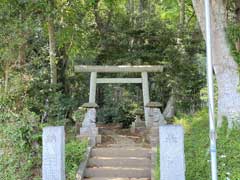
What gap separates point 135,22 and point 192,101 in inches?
141

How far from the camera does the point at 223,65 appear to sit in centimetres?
715

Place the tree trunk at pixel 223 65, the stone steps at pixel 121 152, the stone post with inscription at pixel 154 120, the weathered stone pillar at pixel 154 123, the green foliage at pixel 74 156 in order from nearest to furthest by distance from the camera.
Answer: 1. the green foliage at pixel 74 156
2. the tree trunk at pixel 223 65
3. the weathered stone pillar at pixel 154 123
4. the stone steps at pixel 121 152
5. the stone post with inscription at pixel 154 120

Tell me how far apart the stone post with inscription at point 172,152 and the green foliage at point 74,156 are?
1.85m

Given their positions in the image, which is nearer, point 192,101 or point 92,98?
point 92,98

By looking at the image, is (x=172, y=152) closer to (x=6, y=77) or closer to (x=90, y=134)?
(x=90, y=134)

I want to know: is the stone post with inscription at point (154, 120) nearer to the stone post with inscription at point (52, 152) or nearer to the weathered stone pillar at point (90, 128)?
the weathered stone pillar at point (90, 128)

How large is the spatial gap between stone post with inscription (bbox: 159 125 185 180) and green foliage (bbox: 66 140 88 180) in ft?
6.08

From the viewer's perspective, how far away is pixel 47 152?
597cm

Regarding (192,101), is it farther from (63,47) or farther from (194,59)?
(63,47)

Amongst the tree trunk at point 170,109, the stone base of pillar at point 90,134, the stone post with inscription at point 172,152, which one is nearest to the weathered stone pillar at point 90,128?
the stone base of pillar at point 90,134

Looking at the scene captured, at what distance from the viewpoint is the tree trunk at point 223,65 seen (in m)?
7.10

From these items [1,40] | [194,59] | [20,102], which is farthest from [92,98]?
[194,59]

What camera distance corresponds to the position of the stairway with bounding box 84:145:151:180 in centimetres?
716

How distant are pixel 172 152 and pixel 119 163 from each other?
7.17 feet
